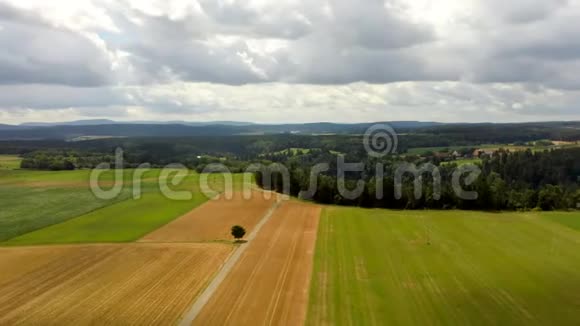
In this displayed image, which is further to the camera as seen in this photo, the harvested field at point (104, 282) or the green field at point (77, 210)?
the green field at point (77, 210)

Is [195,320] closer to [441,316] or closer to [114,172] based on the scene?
[441,316]

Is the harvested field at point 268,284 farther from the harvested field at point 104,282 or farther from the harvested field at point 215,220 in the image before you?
the harvested field at point 215,220

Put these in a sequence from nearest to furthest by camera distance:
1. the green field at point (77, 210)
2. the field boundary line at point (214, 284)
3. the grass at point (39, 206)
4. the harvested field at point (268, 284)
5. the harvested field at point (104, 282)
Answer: the harvested field at point (268, 284), the field boundary line at point (214, 284), the harvested field at point (104, 282), the green field at point (77, 210), the grass at point (39, 206)

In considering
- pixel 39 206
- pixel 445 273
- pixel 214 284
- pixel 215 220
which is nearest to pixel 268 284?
pixel 214 284

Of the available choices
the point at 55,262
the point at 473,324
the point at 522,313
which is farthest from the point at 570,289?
the point at 55,262

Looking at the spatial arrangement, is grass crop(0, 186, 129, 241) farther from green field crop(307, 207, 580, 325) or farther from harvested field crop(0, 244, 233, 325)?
green field crop(307, 207, 580, 325)

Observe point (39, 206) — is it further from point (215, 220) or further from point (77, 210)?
point (215, 220)

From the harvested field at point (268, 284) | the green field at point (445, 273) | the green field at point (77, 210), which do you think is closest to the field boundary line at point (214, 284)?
the harvested field at point (268, 284)
